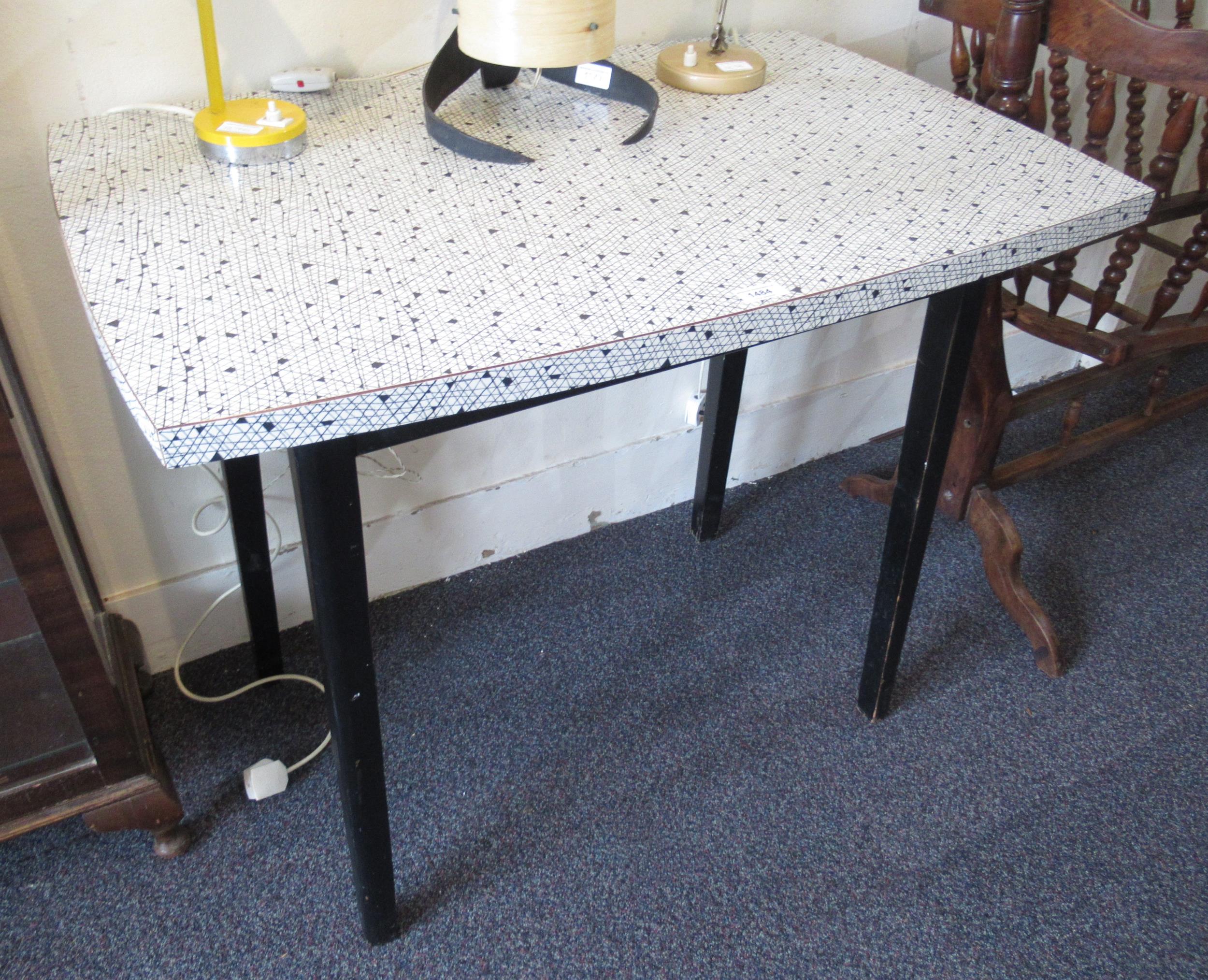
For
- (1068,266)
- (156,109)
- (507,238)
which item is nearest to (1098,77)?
(1068,266)

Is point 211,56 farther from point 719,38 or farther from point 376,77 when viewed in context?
point 719,38

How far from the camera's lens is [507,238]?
84 cm

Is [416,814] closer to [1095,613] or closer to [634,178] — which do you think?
[634,178]

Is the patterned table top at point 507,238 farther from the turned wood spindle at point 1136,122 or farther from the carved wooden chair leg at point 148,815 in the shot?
the carved wooden chair leg at point 148,815

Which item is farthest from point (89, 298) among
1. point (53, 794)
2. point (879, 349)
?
point (879, 349)

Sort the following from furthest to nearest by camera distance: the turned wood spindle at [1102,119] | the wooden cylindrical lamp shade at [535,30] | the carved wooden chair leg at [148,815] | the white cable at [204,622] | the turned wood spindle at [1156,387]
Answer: the turned wood spindle at [1156,387] → the white cable at [204,622] → the turned wood spindle at [1102,119] → the carved wooden chair leg at [148,815] → the wooden cylindrical lamp shade at [535,30]

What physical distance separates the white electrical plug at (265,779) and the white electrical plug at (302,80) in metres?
0.78

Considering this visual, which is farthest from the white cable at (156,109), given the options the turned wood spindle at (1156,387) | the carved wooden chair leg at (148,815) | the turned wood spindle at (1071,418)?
the turned wood spindle at (1156,387)

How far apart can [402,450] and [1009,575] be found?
90 centimetres

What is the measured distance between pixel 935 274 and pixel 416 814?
86 centimetres

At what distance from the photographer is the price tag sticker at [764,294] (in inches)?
30.2

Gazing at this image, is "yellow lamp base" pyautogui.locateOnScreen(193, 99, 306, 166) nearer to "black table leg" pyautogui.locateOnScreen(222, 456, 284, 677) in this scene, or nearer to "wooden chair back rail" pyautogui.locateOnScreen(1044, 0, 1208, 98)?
"black table leg" pyautogui.locateOnScreen(222, 456, 284, 677)

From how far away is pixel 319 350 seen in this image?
2.30 feet

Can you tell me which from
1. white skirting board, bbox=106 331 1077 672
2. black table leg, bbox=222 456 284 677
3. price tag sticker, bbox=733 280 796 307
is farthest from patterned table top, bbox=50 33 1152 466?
white skirting board, bbox=106 331 1077 672
